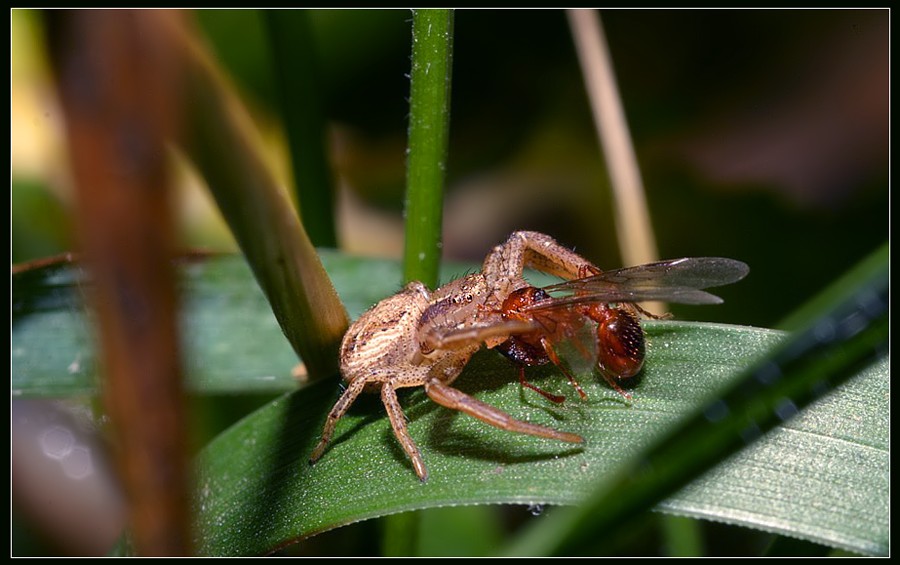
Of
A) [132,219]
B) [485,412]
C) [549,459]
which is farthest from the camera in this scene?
[485,412]

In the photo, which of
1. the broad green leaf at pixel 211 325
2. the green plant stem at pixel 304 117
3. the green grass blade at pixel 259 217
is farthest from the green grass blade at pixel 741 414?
the green plant stem at pixel 304 117

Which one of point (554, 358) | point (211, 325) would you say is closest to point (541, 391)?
point (554, 358)

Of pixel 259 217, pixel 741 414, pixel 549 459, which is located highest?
pixel 259 217

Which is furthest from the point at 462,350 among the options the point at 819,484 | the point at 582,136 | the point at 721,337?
the point at 582,136

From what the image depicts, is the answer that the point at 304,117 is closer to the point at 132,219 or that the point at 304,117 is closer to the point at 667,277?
the point at 667,277

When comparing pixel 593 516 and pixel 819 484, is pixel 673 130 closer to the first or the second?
pixel 819 484

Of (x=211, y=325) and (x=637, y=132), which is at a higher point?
(x=637, y=132)

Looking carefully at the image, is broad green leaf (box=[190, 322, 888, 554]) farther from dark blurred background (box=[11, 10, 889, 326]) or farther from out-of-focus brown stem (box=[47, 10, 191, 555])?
dark blurred background (box=[11, 10, 889, 326])
